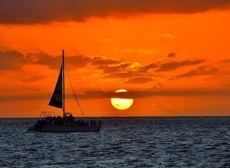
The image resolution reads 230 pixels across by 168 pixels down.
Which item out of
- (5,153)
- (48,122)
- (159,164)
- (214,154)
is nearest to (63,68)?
(48,122)

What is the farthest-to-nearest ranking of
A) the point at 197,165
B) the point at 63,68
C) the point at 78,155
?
the point at 63,68 < the point at 78,155 < the point at 197,165

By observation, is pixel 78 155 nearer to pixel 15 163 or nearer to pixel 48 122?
pixel 15 163

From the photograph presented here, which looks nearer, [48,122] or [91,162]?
[91,162]

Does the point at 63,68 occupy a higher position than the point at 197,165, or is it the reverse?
the point at 63,68

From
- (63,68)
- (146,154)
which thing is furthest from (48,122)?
(146,154)

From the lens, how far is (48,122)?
348ft

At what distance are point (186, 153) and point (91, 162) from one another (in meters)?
16.8

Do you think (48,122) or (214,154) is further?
(48,122)

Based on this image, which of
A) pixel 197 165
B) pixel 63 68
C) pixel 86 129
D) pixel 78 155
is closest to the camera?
pixel 197 165

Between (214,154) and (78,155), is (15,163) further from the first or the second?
(214,154)

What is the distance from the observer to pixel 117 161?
5709 cm

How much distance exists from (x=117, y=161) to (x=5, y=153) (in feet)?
63.3

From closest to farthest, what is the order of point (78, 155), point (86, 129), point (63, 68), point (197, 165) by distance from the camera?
point (197, 165) → point (78, 155) → point (86, 129) → point (63, 68)

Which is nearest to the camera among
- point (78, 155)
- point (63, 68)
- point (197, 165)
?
point (197, 165)
